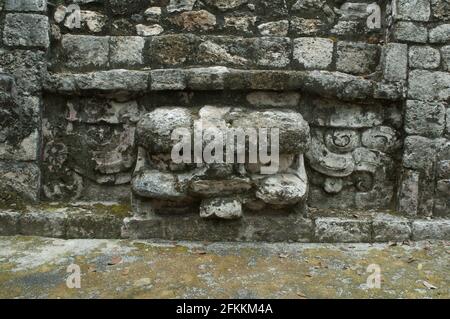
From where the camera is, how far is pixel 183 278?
2.56 meters

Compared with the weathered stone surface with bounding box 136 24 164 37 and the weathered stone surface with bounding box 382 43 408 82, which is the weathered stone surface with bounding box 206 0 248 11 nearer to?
the weathered stone surface with bounding box 136 24 164 37

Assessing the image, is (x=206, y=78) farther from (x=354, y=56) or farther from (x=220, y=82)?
(x=354, y=56)

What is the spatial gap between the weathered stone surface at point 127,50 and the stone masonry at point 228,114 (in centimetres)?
1

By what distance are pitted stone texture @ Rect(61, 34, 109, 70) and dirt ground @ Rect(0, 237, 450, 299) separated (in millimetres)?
1386

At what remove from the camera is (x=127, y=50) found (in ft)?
11.3

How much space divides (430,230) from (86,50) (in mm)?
2974

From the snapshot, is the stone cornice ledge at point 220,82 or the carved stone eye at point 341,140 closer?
the stone cornice ledge at point 220,82

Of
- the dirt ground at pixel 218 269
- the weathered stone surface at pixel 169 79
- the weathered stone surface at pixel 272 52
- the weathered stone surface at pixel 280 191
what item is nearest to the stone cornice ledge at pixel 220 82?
the weathered stone surface at pixel 169 79

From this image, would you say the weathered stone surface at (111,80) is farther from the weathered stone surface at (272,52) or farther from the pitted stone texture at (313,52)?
the pitted stone texture at (313,52)

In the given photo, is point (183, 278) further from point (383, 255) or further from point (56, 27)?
point (56, 27)

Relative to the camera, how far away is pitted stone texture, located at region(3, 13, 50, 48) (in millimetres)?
3223

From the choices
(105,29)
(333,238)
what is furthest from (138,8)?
(333,238)

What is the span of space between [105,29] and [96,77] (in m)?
0.48

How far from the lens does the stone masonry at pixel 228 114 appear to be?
3.10 m
